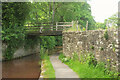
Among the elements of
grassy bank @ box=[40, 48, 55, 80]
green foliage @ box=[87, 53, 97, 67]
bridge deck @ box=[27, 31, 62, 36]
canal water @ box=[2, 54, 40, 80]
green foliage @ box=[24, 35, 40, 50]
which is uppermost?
bridge deck @ box=[27, 31, 62, 36]

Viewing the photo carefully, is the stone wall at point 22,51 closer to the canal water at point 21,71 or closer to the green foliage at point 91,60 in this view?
the canal water at point 21,71

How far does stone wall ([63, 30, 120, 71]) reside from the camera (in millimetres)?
7412

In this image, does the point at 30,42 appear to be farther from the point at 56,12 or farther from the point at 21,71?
the point at 21,71

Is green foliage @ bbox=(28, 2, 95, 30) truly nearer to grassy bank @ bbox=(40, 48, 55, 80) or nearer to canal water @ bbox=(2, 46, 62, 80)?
grassy bank @ bbox=(40, 48, 55, 80)

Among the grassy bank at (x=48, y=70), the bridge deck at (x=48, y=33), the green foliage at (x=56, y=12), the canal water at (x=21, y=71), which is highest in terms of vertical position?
the green foliage at (x=56, y=12)

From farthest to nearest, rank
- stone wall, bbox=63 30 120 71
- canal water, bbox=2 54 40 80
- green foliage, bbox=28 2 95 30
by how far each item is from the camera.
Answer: green foliage, bbox=28 2 95 30, canal water, bbox=2 54 40 80, stone wall, bbox=63 30 120 71

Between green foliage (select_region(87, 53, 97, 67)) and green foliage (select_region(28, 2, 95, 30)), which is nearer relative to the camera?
green foliage (select_region(87, 53, 97, 67))

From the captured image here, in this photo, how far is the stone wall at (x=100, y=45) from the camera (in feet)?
24.3

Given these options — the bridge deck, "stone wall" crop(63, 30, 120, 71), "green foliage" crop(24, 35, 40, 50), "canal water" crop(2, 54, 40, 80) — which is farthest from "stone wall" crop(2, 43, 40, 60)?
"stone wall" crop(63, 30, 120, 71)

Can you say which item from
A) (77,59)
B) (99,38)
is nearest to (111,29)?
(99,38)

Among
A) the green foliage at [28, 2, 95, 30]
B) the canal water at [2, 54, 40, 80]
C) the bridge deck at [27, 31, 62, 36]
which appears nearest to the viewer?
the canal water at [2, 54, 40, 80]

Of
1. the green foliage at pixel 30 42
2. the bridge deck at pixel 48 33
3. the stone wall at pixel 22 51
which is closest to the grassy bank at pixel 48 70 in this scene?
the stone wall at pixel 22 51

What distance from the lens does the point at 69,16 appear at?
29453mm

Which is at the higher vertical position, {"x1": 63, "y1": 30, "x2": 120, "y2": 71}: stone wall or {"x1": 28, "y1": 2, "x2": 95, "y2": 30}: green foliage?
{"x1": 28, "y1": 2, "x2": 95, "y2": 30}: green foliage
